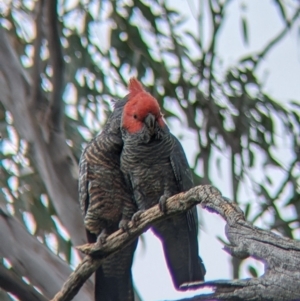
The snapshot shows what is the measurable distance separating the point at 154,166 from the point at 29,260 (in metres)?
0.74

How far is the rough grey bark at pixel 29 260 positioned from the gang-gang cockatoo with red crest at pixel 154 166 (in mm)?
550

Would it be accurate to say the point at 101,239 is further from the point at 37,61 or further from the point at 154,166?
the point at 37,61

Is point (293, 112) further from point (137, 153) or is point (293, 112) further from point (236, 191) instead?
point (137, 153)

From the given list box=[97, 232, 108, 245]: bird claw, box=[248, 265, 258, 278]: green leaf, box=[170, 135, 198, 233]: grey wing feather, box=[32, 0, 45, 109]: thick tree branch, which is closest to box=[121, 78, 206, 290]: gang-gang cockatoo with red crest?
box=[170, 135, 198, 233]: grey wing feather

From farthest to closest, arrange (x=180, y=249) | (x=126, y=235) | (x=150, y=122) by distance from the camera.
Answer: (x=180, y=249) → (x=150, y=122) → (x=126, y=235)

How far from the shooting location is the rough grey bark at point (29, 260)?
3.08 metres

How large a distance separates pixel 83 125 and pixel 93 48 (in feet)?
1.57

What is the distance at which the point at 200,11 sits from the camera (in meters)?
3.77

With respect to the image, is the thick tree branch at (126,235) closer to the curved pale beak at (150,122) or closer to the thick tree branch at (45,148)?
the curved pale beak at (150,122)

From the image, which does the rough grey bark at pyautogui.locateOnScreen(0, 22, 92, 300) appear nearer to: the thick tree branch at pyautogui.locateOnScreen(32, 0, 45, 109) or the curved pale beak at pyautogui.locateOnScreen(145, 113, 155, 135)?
the thick tree branch at pyautogui.locateOnScreen(32, 0, 45, 109)

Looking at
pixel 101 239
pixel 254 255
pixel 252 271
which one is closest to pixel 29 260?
pixel 101 239

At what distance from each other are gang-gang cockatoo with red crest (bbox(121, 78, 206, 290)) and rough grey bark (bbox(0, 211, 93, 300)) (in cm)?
55

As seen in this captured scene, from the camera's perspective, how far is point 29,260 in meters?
3.10

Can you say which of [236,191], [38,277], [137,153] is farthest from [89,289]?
[236,191]
